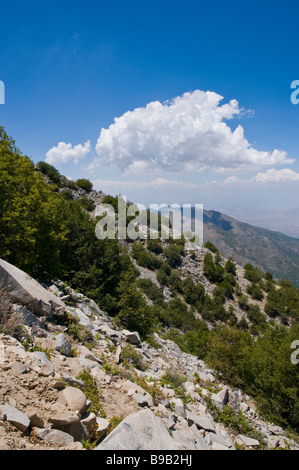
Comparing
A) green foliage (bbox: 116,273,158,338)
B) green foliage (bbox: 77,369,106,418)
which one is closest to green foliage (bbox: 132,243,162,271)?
green foliage (bbox: 116,273,158,338)

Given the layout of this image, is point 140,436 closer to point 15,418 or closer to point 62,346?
point 15,418

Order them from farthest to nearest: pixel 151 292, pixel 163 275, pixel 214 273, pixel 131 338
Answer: pixel 214 273, pixel 163 275, pixel 151 292, pixel 131 338

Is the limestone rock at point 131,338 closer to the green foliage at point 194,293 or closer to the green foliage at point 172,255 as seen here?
the green foliage at point 194,293

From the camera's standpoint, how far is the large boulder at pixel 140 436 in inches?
160

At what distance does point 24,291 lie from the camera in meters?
8.53

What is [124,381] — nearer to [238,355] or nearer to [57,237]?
[57,237]

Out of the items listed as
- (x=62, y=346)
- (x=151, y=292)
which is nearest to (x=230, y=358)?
(x=62, y=346)

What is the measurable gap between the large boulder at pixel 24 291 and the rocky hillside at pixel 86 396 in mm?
36

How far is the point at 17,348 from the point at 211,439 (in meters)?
6.35

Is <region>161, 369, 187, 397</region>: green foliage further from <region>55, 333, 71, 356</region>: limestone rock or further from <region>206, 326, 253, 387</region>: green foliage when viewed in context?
<region>206, 326, 253, 387</region>: green foliage

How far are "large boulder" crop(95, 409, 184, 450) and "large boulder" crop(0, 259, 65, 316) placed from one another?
581 cm

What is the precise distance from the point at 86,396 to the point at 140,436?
208 cm

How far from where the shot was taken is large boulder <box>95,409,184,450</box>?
4.07 m

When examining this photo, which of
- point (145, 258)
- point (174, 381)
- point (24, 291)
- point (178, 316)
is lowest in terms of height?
point (178, 316)
